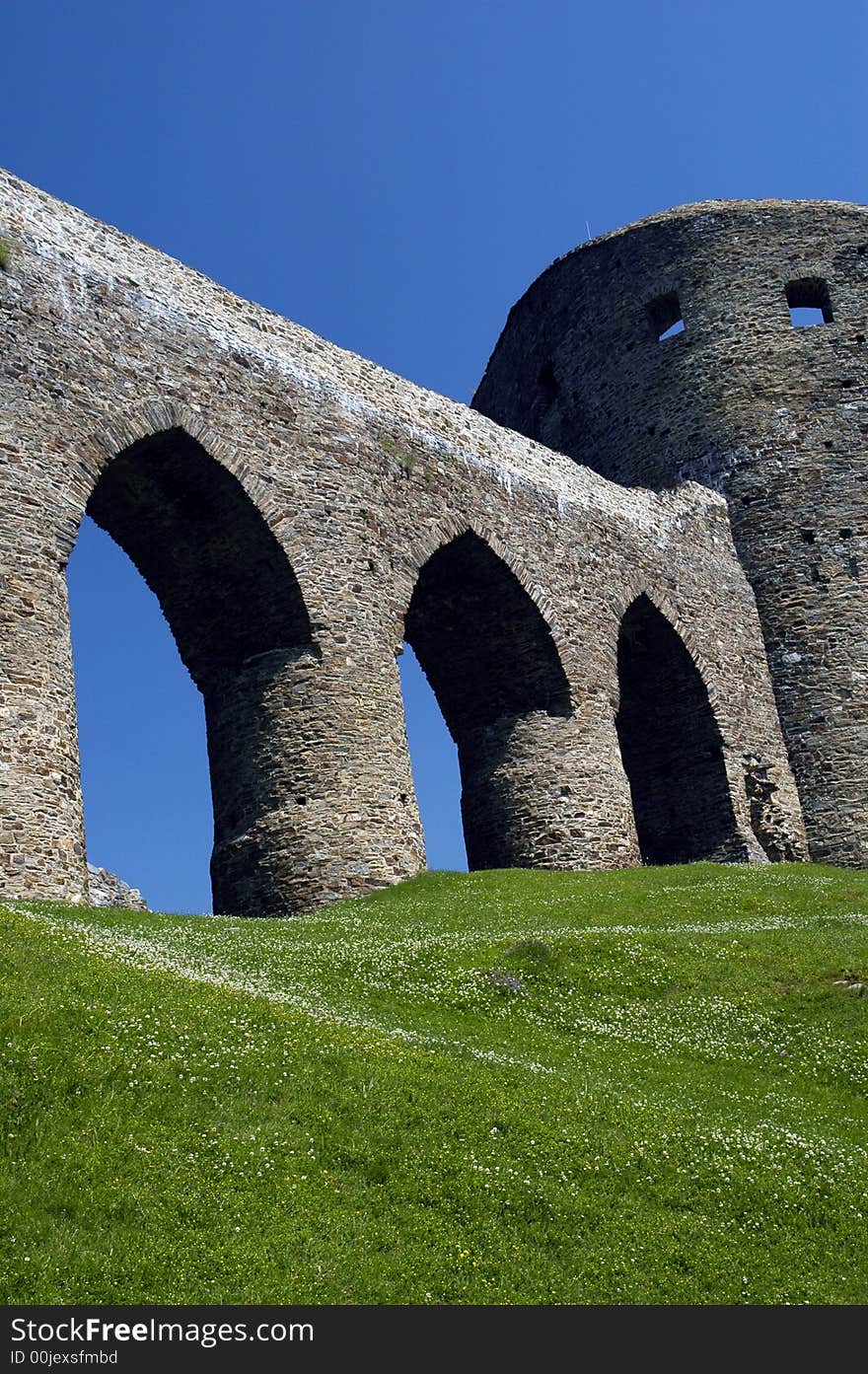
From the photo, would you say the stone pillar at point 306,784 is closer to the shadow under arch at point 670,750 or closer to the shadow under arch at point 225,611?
the shadow under arch at point 225,611

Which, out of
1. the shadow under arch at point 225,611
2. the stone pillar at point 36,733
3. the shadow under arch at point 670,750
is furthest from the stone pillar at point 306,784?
the shadow under arch at point 670,750

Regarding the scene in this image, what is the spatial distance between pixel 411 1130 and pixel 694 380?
2704 centimetres

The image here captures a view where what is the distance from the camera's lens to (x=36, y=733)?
16.4 meters

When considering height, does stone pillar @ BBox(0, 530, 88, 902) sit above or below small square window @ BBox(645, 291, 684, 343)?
below

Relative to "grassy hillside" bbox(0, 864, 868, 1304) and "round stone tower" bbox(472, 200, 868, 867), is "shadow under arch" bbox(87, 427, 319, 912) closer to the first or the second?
"grassy hillside" bbox(0, 864, 868, 1304)

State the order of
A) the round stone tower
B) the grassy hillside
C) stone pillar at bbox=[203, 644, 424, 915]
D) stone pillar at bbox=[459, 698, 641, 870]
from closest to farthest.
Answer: the grassy hillside < stone pillar at bbox=[203, 644, 424, 915] < stone pillar at bbox=[459, 698, 641, 870] < the round stone tower

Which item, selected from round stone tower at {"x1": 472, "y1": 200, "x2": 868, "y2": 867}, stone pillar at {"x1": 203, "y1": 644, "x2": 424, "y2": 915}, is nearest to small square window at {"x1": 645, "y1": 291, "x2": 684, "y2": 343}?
round stone tower at {"x1": 472, "y1": 200, "x2": 868, "y2": 867}

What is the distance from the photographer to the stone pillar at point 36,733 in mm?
15742

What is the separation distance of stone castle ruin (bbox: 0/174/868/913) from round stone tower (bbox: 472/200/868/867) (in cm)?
8

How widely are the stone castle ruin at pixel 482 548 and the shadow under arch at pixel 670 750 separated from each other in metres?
0.07

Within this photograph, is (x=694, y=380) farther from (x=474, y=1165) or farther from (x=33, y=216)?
(x=474, y=1165)

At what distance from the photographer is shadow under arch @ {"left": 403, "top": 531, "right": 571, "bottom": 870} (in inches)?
962

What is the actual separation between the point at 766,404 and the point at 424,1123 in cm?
2658

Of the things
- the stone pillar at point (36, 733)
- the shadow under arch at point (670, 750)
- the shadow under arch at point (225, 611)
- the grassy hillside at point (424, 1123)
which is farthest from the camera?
the shadow under arch at point (670, 750)
